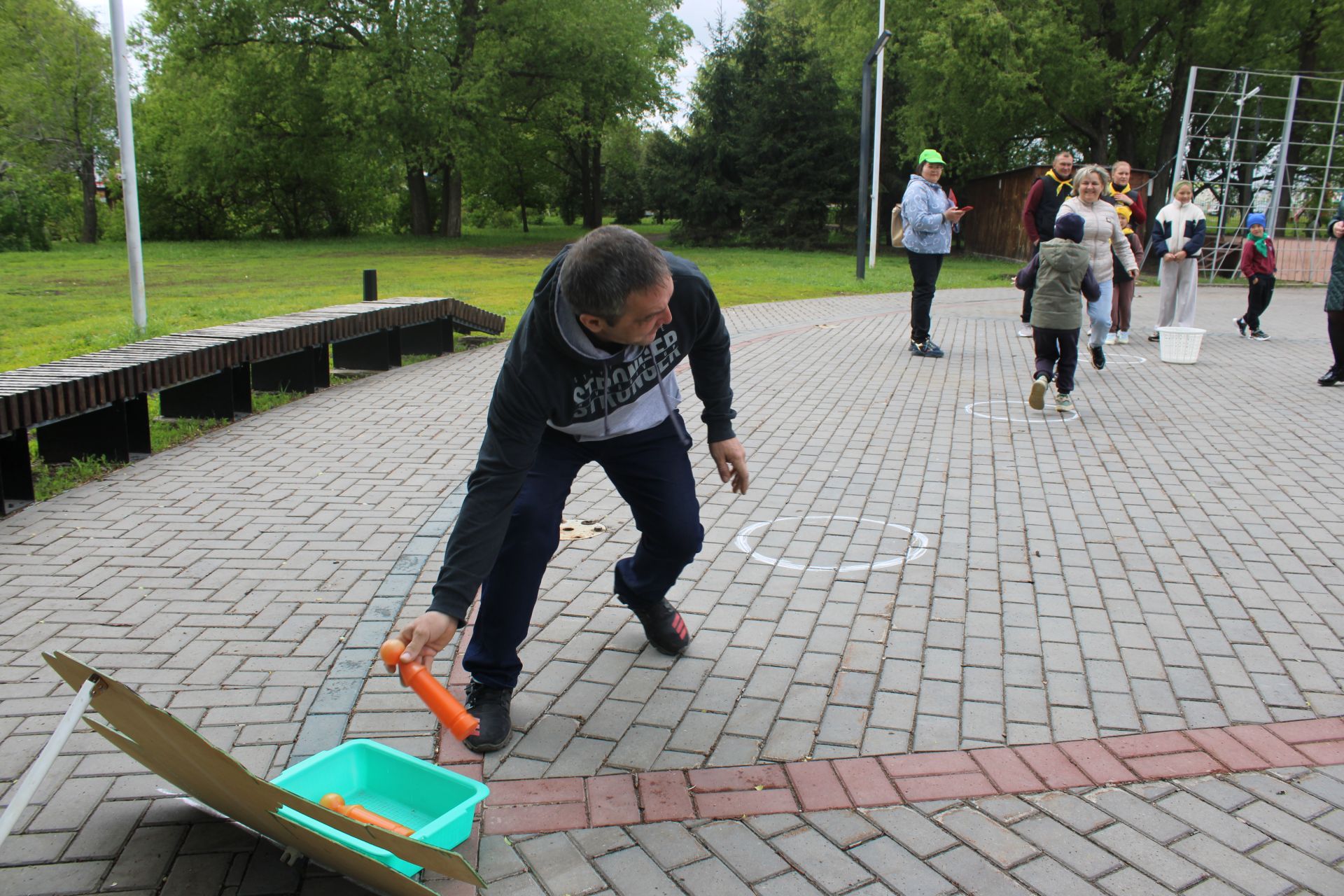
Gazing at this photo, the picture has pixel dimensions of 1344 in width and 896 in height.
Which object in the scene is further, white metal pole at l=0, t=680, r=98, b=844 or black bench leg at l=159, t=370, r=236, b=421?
black bench leg at l=159, t=370, r=236, b=421

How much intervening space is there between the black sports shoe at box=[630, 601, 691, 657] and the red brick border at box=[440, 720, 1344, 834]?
80 centimetres

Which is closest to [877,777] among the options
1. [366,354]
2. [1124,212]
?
[366,354]

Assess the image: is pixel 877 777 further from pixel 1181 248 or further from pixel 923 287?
pixel 1181 248

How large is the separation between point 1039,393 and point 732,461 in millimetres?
5498

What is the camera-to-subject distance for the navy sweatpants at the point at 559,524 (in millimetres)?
3236

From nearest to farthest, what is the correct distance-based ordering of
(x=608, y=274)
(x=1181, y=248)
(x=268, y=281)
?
(x=608, y=274) → (x=1181, y=248) → (x=268, y=281)

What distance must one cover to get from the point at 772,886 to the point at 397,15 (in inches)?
1338

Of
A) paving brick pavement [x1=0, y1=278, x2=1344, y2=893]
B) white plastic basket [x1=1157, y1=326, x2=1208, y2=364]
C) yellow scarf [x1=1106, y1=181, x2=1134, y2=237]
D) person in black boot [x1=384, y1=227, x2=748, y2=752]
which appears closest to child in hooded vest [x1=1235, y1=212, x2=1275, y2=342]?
A: yellow scarf [x1=1106, y1=181, x2=1134, y2=237]

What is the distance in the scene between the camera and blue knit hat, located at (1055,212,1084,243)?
8.55 meters

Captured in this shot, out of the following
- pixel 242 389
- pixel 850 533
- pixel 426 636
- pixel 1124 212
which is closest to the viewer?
pixel 426 636

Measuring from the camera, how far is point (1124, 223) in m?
12.1

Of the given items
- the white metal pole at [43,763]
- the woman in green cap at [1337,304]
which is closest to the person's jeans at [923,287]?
the woman in green cap at [1337,304]

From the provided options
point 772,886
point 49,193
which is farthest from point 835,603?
point 49,193

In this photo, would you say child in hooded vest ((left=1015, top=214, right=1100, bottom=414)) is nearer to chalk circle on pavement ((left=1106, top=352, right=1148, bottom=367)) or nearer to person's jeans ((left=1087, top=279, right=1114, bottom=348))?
person's jeans ((left=1087, top=279, right=1114, bottom=348))
